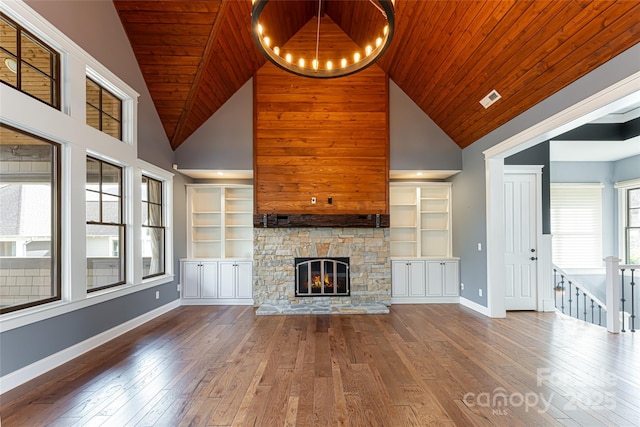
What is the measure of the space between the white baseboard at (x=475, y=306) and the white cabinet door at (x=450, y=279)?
8.6 inches

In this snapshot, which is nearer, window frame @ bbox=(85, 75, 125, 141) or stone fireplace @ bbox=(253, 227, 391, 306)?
window frame @ bbox=(85, 75, 125, 141)

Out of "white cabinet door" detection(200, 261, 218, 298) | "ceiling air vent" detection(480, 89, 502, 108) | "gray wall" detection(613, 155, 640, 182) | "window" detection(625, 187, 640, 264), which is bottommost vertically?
"white cabinet door" detection(200, 261, 218, 298)

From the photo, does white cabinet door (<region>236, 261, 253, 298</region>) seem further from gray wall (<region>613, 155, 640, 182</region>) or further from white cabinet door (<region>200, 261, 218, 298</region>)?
gray wall (<region>613, 155, 640, 182</region>)

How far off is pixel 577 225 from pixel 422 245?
3966mm

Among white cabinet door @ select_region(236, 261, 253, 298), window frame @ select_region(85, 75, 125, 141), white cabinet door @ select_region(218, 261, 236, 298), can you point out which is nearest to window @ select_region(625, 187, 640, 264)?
white cabinet door @ select_region(236, 261, 253, 298)

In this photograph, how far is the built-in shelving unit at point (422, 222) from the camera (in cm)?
655

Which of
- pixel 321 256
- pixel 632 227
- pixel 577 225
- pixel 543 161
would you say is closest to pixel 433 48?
pixel 543 161

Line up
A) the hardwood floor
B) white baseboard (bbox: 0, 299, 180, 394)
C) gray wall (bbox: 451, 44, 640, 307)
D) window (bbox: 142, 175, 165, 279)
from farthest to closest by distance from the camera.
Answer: window (bbox: 142, 175, 165, 279)
gray wall (bbox: 451, 44, 640, 307)
white baseboard (bbox: 0, 299, 180, 394)
the hardwood floor

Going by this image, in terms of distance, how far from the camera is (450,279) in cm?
605

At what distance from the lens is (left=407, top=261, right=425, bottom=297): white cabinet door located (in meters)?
6.01

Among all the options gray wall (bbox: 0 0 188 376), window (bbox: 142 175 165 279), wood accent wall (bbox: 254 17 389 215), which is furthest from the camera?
wood accent wall (bbox: 254 17 389 215)

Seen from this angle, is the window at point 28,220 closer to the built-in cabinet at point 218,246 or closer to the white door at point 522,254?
the built-in cabinet at point 218,246

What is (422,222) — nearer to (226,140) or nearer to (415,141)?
(415,141)

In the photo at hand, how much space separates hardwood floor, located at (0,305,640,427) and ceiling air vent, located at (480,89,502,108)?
131 inches
